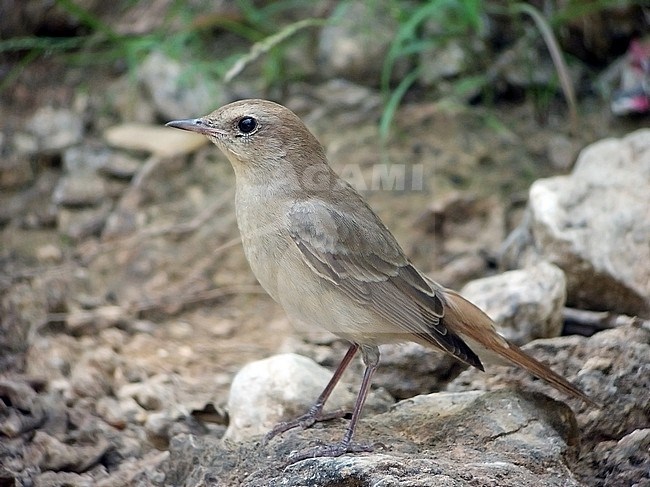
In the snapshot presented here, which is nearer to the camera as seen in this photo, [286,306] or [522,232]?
[286,306]

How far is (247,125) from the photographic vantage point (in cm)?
398

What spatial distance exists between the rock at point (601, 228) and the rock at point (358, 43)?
7.35 feet

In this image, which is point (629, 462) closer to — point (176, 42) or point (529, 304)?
point (529, 304)

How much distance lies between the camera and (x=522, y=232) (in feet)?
17.1

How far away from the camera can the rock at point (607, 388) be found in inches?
137

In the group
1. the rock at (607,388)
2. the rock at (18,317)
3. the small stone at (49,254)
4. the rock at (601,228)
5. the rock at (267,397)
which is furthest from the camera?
the small stone at (49,254)

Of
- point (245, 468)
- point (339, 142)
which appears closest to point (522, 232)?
point (339, 142)

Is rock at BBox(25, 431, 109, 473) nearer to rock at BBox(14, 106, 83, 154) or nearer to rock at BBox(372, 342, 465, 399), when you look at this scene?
rock at BBox(372, 342, 465, 399)

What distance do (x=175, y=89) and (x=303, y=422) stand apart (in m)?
3.86

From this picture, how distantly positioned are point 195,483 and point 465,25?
412 cm

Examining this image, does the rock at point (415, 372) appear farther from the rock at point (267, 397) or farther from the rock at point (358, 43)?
the rock at point (358, 43)

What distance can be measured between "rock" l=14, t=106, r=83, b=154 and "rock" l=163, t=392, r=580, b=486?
390cm

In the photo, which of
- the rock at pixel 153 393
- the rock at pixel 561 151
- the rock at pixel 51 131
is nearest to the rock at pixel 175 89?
the rock at pixel 51 131

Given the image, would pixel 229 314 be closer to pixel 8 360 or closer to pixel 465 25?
pixel 8 360
